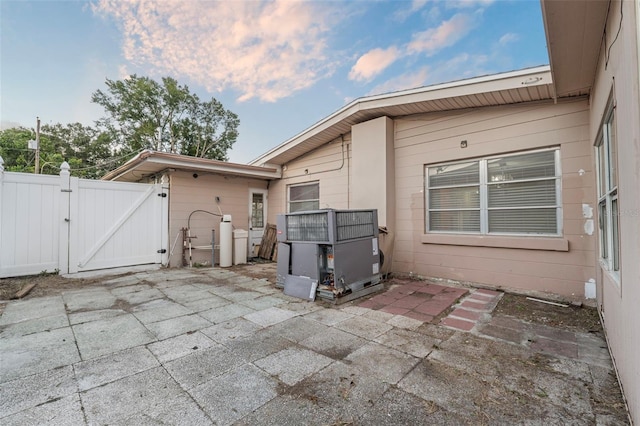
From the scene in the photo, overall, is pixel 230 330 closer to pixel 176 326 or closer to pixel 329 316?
pixel 176 326

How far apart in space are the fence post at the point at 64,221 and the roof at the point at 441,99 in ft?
16.2

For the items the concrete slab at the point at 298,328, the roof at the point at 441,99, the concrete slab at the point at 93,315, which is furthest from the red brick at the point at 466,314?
the concrete slab at the point at 93,315

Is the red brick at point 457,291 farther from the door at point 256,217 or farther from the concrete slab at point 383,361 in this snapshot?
the door at point 256,217

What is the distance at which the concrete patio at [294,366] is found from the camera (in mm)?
1601

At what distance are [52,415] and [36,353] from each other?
4.02ft

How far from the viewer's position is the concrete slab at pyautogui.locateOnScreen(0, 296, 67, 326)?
315cm

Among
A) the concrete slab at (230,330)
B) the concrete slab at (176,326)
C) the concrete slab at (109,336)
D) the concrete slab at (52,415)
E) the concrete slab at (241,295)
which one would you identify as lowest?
the concrete slab at (241,295)

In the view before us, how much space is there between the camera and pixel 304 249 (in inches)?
167

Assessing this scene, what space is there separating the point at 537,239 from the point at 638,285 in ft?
10.3

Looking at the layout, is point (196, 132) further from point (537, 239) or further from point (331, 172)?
point (537, 239)

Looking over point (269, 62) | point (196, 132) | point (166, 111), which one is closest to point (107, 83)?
point (166, 111)

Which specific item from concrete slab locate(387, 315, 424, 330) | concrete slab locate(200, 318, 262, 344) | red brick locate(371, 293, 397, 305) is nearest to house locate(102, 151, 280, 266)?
concrete slab locate(200, 318, 262, 344)

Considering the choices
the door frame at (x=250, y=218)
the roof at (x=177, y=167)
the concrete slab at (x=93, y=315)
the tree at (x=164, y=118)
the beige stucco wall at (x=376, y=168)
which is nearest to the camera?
the concrete slab at (x=93, y=315)

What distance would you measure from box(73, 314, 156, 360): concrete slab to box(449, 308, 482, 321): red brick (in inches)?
138
